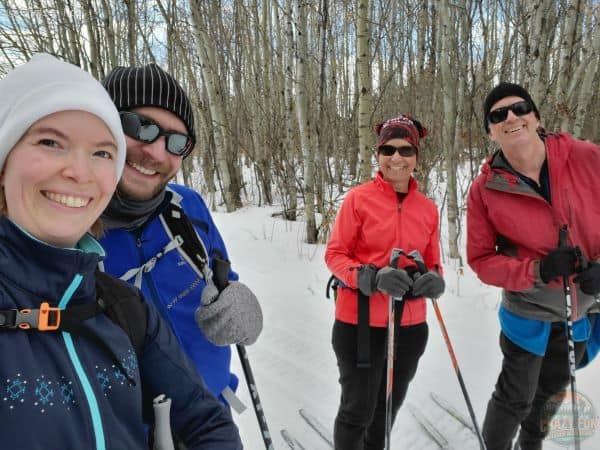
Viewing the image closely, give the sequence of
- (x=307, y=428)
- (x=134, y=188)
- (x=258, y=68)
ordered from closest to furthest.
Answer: (x=134, y=188) → (x=307, y=428) → (x=258, y=68)

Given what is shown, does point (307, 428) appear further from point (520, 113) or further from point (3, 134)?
point (3, 134)

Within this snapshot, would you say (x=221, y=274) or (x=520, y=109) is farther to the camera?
(x=520, y=109)

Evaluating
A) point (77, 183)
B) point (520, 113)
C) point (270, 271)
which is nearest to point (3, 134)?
point (77, 183)

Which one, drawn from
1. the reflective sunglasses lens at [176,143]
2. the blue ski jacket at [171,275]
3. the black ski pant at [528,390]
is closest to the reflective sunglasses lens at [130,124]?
the reflective sunglasses lens at [176,143]

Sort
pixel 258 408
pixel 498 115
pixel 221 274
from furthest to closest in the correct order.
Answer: pixel 498 115
pixel 258 408
pixel 221 274

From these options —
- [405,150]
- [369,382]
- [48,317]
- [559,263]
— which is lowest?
[369,382]

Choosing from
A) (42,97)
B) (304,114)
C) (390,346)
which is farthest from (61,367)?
(304,114)

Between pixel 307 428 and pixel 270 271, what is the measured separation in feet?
9.14

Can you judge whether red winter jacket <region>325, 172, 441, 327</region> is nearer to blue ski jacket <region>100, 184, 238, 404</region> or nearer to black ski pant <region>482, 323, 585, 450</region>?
black ski pant <region>482, 323, 585, 450</region>

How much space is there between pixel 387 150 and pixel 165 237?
1405 mm

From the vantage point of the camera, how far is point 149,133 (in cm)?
133

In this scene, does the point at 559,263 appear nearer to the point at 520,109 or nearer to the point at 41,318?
the point at 520,109

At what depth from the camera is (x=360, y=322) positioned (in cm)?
208

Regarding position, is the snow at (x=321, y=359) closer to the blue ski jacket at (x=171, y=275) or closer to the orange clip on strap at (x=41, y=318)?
the blue ski jacket at (x=171, y=275)
